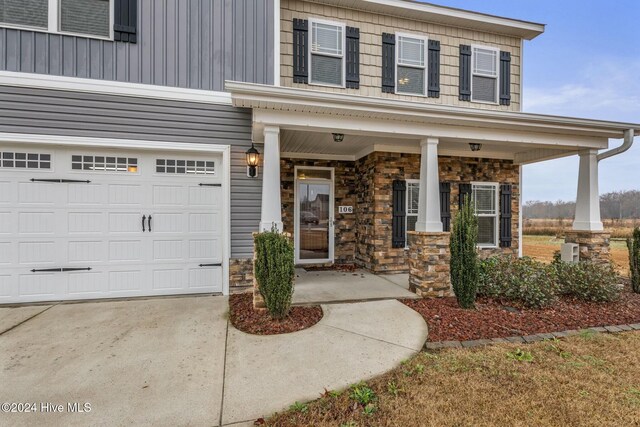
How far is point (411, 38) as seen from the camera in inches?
254

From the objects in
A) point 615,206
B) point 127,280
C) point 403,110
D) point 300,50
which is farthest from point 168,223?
point 615,206

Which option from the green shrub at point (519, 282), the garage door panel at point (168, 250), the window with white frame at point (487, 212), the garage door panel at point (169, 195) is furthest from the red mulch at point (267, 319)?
the window with white frame at point (487, 212)

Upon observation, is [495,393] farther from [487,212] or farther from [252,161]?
[487,212]

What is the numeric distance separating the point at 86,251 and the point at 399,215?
5.48 m

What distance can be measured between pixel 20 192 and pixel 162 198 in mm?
1806

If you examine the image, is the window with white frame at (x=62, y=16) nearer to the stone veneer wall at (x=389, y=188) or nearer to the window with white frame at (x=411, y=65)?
the stone veneer wall at (x=389, y=188)

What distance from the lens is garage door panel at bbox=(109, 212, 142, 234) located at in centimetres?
447

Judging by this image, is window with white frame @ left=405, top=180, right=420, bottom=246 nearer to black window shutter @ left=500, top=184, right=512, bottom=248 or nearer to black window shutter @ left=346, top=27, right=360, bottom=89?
black window shutter @ left=500, top=184, right=512, bottom=248

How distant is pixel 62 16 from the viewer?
4227mm

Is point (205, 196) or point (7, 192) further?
point (205, 196)

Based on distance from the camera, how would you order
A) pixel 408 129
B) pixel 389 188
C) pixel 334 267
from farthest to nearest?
pixel 334 267
pixel 389 188
pixel 408 129

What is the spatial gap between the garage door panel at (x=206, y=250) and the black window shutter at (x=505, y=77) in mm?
6901

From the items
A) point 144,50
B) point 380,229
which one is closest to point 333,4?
point 144,50

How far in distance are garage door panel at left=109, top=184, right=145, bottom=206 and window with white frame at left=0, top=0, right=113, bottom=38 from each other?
7.12ft
